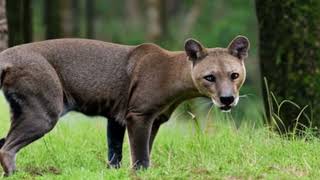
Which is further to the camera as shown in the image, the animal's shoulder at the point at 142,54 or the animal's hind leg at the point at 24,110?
the animal's shoulder at the point at 142,54

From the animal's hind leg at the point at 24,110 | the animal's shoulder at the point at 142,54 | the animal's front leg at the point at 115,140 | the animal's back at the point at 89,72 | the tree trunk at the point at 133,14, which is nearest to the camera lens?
the animal's hind leg at the point at 24,110

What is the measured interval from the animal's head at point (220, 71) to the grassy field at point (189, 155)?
26.6 inches

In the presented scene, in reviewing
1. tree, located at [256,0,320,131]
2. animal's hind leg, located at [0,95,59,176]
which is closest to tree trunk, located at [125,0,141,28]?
tree, located at [256,0,320,131]

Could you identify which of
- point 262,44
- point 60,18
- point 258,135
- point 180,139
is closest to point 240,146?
point 258,135

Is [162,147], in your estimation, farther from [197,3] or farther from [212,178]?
[197,3]

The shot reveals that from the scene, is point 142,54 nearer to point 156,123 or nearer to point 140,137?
point 156,123

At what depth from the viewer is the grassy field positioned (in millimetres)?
8492

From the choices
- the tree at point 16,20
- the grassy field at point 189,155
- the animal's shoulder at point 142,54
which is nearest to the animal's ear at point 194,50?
the animal's shoulder at point 142,54

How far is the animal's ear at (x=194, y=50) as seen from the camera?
9.48 metres

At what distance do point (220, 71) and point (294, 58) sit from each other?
2.36m

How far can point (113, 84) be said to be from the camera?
9.84 meters

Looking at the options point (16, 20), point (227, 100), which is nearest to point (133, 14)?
point (16, 20)

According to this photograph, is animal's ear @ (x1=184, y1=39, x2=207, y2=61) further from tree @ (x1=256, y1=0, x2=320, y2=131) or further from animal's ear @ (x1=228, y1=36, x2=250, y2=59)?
tree @ (x1=256, y1=0, x2=320, y2=131)

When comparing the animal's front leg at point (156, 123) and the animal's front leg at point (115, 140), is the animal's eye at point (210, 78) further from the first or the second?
the animal's front leg at point (115, 140)
